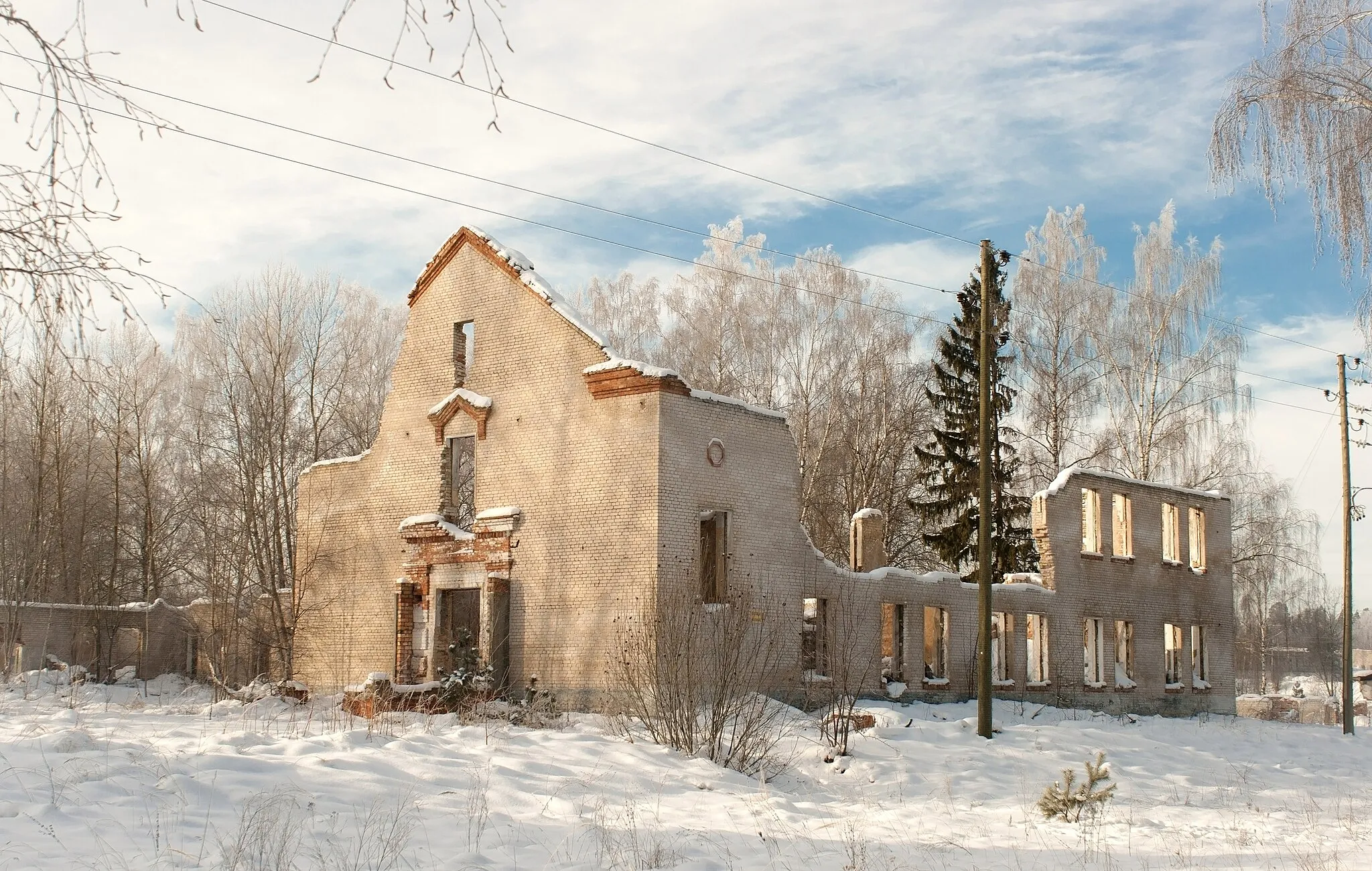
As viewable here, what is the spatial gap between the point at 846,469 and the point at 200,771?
2813 cm

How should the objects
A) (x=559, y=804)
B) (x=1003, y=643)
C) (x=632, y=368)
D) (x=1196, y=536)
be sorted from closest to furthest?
(x=559, y=804) → (x=632, y=368) → (x=1003, y=643) → (x=1196, y=536)

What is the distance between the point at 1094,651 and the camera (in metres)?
27.8

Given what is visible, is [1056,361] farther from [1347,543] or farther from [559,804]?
[559,804]

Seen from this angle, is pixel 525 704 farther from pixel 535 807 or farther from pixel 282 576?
pixel 282 576

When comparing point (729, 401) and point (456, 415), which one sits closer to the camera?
point (729, 401)

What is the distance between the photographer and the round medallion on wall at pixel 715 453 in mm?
20406

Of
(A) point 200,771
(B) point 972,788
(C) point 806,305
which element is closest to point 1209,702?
(C) point 806,305

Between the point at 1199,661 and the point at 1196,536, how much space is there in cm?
321

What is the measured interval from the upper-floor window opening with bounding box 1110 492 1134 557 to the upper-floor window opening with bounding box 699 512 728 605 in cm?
1205

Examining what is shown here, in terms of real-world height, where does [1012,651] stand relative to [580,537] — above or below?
below

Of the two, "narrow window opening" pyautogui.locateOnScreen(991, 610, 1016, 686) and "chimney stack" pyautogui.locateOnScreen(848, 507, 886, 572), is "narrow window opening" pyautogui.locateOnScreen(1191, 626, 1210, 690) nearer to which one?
"narrow window opening" pyautogui.locateOnScreen(991, 610, 1016, 686)

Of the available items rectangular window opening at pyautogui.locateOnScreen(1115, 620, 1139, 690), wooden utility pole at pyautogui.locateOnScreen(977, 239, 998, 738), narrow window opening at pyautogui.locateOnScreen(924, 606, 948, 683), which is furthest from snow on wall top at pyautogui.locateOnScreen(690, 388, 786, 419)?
rectangular window opening at pyautogui.locateOnScreen(1115, 620, 1139, 690)

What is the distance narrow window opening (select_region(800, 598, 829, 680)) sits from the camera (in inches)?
837

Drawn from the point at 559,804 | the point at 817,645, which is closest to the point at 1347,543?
the point at 817,645
